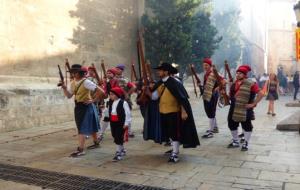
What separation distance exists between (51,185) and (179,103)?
2428mm

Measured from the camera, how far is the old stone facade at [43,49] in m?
9.66

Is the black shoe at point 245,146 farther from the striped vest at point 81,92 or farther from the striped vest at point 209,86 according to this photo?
the striped vest at point 81,92

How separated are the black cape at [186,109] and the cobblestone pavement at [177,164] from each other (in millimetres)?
322

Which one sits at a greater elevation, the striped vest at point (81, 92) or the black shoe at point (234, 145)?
the striped vest at point (81, 92)

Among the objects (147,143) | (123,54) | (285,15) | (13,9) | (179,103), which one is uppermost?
(285,15)

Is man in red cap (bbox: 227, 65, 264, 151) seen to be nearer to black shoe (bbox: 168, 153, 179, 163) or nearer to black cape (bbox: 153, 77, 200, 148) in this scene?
black cape (bbox: 153, 77, 200, 148)

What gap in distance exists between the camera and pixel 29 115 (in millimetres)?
9938

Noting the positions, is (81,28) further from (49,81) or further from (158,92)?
(158,92)

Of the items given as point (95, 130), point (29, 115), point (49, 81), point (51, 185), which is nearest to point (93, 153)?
point (95, 130)

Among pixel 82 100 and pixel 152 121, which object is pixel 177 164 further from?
pixel 82 100

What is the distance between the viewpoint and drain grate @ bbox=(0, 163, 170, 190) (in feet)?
16.4

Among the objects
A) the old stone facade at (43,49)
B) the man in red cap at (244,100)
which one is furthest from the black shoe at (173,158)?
the old stone facade at (43,49)

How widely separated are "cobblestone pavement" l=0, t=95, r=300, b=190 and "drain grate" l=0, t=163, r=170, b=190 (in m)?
→ 0.17

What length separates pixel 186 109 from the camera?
20.8 ft
